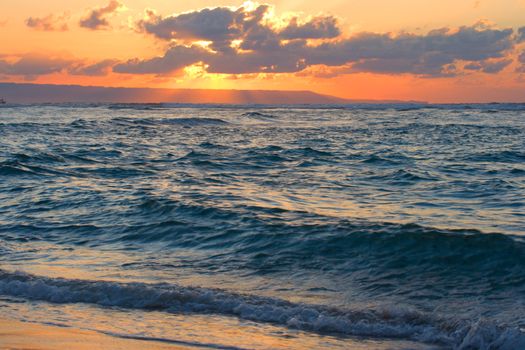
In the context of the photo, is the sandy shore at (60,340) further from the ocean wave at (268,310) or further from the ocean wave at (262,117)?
the ocean wave at (262,117)

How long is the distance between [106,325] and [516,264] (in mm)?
5576

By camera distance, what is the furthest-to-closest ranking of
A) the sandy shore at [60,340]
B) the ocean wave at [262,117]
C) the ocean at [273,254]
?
the ocean wave at [262,117] → the ocean at [273,254] → the sandy shore at [60,340]

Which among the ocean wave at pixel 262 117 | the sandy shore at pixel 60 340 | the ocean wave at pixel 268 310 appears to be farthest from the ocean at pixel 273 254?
the ocean wave at pixel 262 117

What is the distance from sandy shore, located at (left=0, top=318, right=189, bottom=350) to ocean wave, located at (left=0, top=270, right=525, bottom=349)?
1222 mm

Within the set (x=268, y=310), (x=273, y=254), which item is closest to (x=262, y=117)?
(x=273, y=254)

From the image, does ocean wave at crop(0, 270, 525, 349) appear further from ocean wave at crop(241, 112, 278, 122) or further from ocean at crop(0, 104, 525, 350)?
ocean wave at crop(241, 112, 278, 122)

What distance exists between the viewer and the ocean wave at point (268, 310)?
673 cm

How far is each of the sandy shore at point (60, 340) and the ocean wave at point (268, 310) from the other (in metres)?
1.22

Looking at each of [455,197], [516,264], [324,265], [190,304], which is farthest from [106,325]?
[455,197]

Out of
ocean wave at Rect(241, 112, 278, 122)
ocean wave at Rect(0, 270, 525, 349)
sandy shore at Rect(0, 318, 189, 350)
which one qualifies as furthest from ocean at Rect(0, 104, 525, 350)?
ocean wave at Rect(241, 112, 278, 122)

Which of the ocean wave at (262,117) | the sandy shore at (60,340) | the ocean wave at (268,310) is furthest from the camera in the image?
the ocean wave at (262,117)

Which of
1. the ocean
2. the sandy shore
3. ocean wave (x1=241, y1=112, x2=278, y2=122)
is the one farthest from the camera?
ocean wave (x1=241, y1=112, x2=278, y2=122)

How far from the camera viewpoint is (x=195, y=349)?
6234 mm

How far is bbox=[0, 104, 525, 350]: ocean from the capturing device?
7.12m
